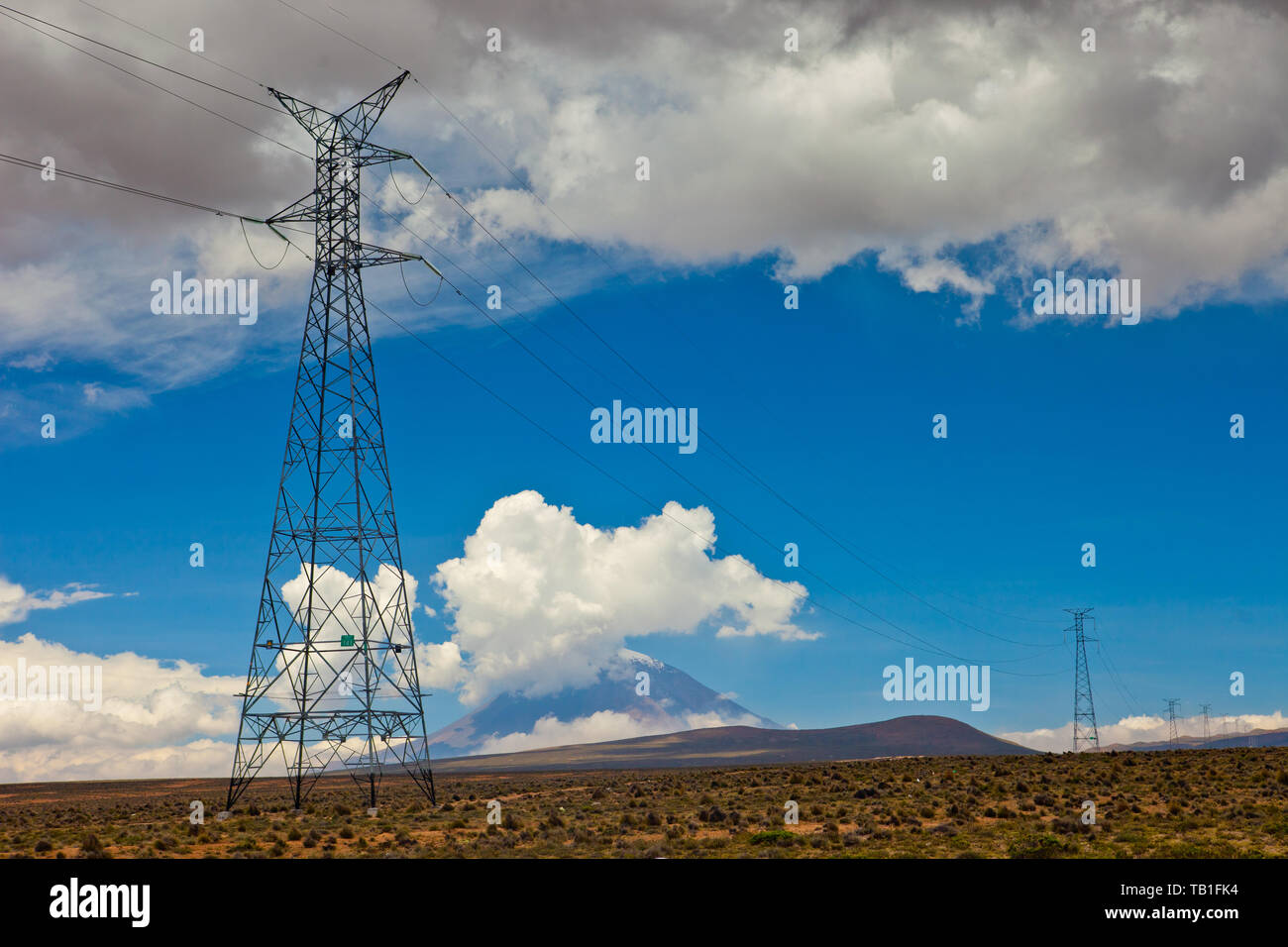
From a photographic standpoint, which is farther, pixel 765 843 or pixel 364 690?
pixel 364 690
